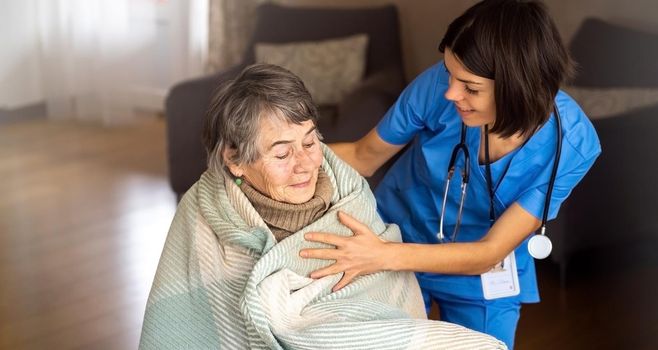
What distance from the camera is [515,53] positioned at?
178 centimetres

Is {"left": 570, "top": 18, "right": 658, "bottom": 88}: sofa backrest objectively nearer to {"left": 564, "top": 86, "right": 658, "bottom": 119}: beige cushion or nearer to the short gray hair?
{"left": 564, "top": 86, "right": 658, "bottom": 119}: beige cushion

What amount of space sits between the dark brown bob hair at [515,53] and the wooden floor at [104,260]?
0.87 m

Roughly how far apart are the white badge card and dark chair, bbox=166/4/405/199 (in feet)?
4.27

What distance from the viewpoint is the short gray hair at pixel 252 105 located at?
180 centimetres

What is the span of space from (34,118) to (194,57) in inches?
33.9

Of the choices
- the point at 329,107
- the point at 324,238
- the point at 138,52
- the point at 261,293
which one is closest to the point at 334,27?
the point at 329,107

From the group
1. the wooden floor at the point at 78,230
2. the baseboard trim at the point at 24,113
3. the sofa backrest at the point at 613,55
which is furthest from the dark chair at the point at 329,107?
the baseboard trim at the point at 24,113

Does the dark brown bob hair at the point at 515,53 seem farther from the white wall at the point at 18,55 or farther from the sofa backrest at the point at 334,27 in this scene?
the white wall at the point at 18,55

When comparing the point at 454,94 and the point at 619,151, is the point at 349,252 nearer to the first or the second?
the point at 454,94

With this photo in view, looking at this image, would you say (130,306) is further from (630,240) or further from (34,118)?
(34,118)

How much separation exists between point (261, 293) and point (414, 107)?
0.59 meters

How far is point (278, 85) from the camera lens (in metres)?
1.81

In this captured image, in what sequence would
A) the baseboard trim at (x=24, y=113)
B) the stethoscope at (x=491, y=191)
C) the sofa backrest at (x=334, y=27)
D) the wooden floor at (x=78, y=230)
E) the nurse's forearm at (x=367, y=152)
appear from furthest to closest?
→ the baseboard trim at (x=24, y=113)
the sofa backrest at (x=334, y=27)
the wooden floor at (x=78, y=230)
the nurse's forearm at (x=367, y=152)
the stethoscope at (x=491, y=191)

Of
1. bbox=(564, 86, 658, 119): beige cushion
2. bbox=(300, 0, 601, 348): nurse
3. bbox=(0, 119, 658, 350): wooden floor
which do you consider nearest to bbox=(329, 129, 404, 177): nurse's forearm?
bbox=(300, 0, 601, 348): nurse
